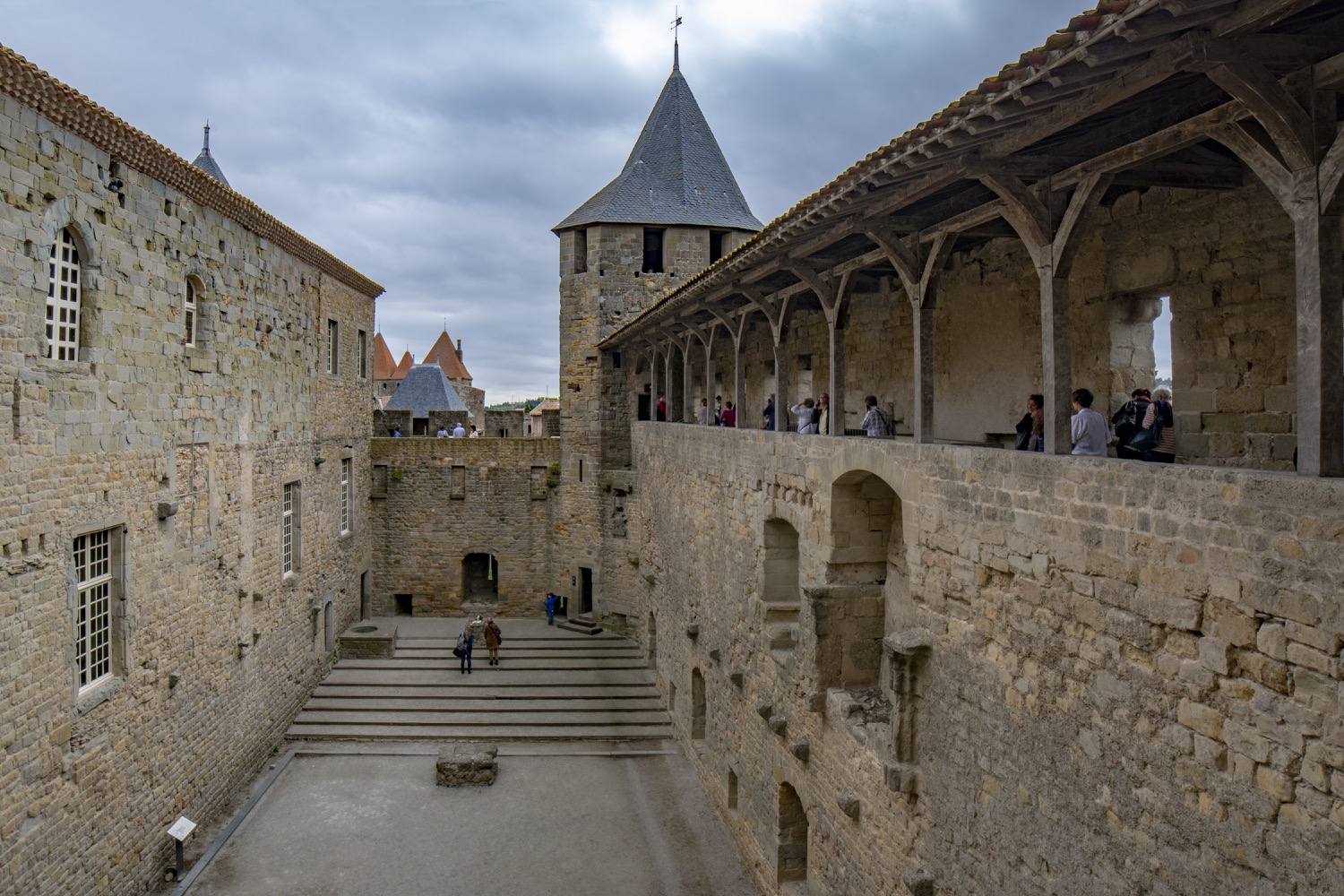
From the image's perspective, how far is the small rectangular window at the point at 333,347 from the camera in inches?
769

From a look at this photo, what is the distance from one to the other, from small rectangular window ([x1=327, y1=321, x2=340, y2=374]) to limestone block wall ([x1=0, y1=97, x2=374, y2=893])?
2595mm

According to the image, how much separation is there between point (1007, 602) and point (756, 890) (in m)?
6.72

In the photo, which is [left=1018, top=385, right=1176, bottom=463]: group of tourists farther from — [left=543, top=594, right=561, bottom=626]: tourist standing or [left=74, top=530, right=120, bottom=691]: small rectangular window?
[left=543, top=594, right=561, bottom=626]: tourist standing

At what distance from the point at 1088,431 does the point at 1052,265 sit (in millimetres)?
1071

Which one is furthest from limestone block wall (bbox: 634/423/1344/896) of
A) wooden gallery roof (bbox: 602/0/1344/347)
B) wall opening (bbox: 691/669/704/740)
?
wall opening (bbox: 691/669/704/740)

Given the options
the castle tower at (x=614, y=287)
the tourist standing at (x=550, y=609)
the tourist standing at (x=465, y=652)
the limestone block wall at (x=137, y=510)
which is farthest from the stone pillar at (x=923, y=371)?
the tourist standing at (x=550, y=609)

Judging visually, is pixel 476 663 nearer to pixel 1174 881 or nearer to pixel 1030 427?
pixel 1030 427

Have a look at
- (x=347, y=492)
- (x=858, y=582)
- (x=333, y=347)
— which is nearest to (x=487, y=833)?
(x=858, y=582)

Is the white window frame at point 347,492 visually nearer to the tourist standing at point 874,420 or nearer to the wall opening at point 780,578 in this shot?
the wall opening at point 780,578

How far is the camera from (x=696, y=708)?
1469cm

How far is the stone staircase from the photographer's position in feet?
53.7

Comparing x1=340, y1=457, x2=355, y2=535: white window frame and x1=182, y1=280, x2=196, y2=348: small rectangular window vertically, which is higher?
x1=182, y1=280, x2=196, y2=348: small rectangular window

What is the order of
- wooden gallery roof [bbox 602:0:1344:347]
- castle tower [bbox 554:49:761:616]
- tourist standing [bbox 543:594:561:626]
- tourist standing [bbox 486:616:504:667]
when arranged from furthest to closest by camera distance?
tourist standing [bbox 543:594:561:626] → castle tower [bbox 554:49:761:616] → tourist standing [bbox 486:616:504:667] → wooden gallery roof [bbox 602:0:1344:347]

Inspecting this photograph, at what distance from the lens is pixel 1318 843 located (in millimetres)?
3426
